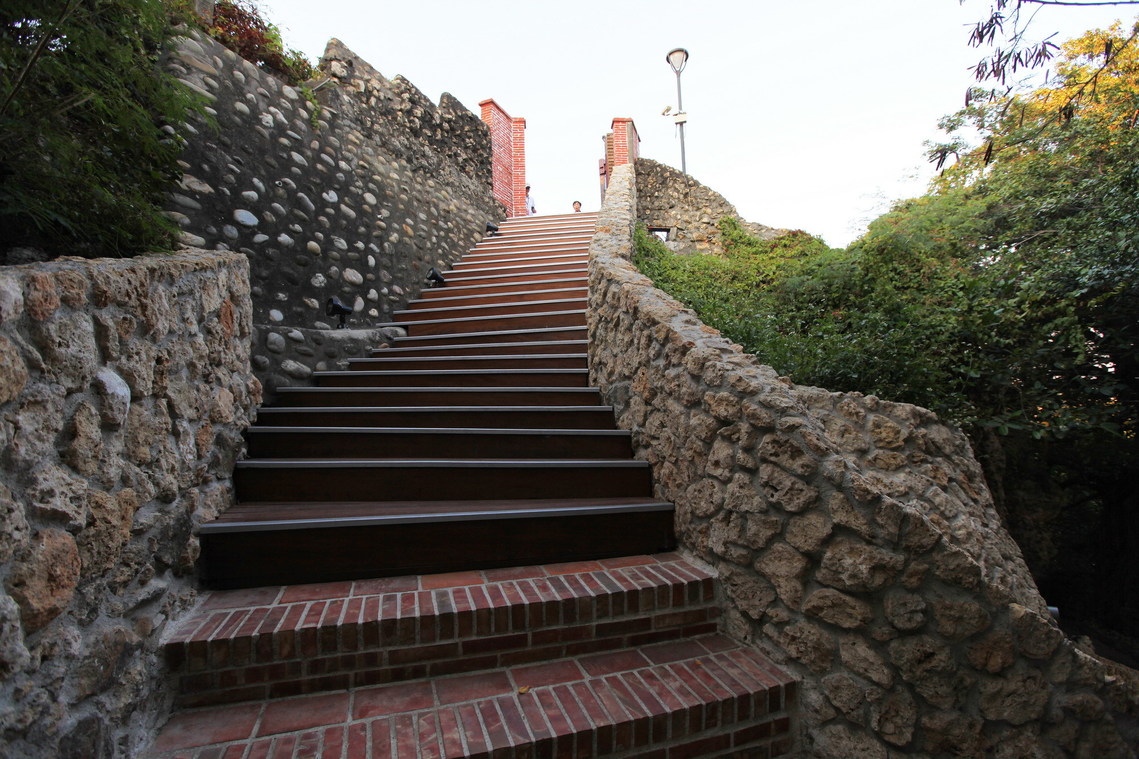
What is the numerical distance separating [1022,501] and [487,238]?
23.1 feet

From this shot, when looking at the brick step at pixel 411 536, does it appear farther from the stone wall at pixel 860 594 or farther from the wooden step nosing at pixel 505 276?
the wooden step nosing at pixel 505 276

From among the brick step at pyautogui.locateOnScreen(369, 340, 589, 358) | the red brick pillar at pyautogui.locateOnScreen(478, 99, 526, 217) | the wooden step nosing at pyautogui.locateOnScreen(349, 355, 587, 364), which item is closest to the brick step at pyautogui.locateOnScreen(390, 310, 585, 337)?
the brick step at pyautogui.locateOnScreen(369, 340, 589, 358)

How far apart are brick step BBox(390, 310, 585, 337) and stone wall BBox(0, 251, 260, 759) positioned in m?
2.81

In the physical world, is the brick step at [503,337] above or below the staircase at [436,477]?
above

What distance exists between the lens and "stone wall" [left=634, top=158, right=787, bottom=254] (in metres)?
10.8

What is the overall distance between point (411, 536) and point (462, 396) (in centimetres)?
136

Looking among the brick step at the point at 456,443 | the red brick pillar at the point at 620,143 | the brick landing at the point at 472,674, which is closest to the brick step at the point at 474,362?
the brick step at the point at 456,443

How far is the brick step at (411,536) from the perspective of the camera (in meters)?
1.90

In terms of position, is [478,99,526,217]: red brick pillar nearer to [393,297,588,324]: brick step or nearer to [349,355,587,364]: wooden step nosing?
[393,297,588,324]: brick step

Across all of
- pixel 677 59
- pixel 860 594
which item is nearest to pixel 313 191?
pixel 860 594

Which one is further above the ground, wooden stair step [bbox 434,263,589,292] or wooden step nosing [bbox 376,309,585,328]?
wooden stair step [bbox 434,263,589,292]

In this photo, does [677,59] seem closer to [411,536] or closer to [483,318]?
[483,318]

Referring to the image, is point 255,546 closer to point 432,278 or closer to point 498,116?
point 432,278

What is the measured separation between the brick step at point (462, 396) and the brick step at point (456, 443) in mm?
531
